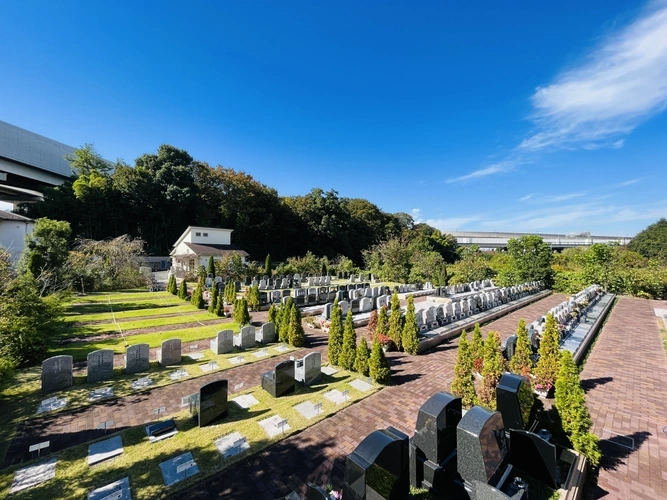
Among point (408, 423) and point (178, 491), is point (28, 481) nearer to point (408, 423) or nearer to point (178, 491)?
point (178, 491)

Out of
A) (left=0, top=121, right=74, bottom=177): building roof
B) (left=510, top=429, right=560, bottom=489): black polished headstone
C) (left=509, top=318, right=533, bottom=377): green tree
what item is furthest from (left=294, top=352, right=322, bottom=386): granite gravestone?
(left=0, top=121, right=74, bottom=177): building roof

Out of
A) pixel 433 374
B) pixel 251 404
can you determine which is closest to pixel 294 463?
pixel 251 404

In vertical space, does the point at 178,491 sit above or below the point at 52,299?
below

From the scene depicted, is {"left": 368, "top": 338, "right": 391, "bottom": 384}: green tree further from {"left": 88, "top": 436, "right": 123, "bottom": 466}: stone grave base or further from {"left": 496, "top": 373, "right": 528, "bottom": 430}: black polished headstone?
{"left": 88, "top": 436, "right": 123, "bottom": 466}: stone grave base

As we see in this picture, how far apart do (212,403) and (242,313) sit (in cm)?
818

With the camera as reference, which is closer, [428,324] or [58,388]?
[58,388]

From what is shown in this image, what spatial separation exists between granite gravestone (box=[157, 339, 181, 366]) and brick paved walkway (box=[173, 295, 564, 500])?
5.92 metres

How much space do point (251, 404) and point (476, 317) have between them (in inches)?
560

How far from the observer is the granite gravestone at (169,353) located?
31.7 feet

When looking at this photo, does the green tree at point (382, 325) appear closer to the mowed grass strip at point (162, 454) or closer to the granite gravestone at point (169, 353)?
the mowed grass strip at point (162, 454)

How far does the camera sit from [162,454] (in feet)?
18.0

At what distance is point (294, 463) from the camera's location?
17.3ft

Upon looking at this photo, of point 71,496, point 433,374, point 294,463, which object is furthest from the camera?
point 433,374

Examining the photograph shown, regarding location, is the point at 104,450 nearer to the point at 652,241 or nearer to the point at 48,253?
the point at 48,253
